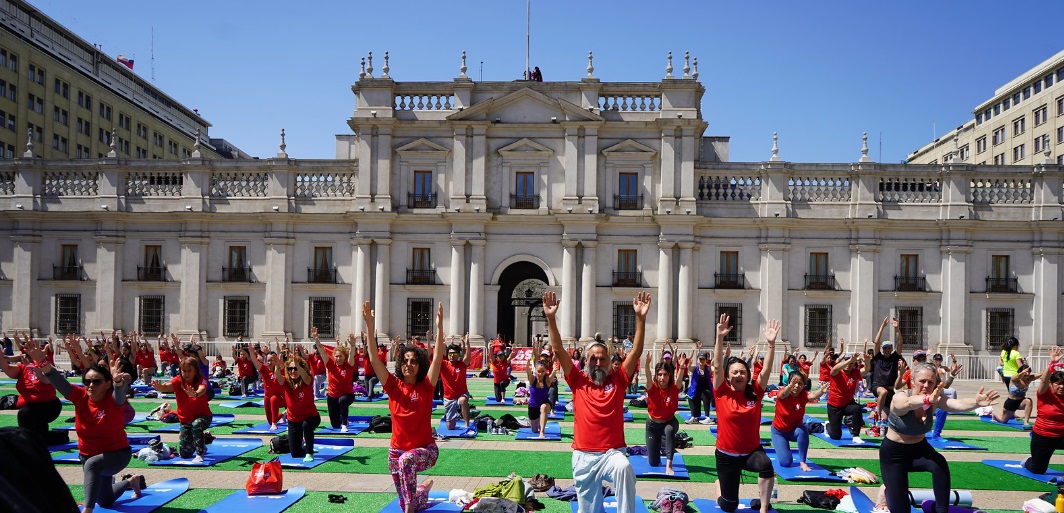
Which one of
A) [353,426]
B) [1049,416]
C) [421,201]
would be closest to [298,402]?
[353,426]

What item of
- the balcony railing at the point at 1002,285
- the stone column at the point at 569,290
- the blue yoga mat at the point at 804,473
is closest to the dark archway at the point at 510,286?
the stone column at the point at 569,290

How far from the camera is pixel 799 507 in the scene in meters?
10.3

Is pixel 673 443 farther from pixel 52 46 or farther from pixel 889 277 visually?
pixel 52 46

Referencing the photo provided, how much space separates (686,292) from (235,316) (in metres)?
20.1

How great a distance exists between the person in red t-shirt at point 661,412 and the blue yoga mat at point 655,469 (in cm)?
8

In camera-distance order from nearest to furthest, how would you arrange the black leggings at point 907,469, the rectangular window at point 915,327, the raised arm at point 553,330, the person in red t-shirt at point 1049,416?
the raised arm at point 553,330
the black leggings at point 907,469
the person in red t-shirt at point 1049,416
the rectangular window at point 915,327

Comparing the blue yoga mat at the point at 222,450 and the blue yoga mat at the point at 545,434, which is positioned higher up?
the blue yoga mat at the point at 222,450

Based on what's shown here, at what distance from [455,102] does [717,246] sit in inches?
518

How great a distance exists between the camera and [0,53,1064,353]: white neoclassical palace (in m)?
35.9

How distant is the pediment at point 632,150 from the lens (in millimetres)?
36438

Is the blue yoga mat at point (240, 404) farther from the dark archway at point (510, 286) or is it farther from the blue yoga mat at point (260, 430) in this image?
the dark archway at point (510, 286)

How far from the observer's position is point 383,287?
36.7 m

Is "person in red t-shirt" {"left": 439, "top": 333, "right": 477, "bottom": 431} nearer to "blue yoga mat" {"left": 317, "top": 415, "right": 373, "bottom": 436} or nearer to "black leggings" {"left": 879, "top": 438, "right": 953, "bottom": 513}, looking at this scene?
"blue yoga mat" {"left": 317, "top": 415, "right": 373, "bottom": 436}

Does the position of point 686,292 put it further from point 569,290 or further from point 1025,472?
point 1025,472
